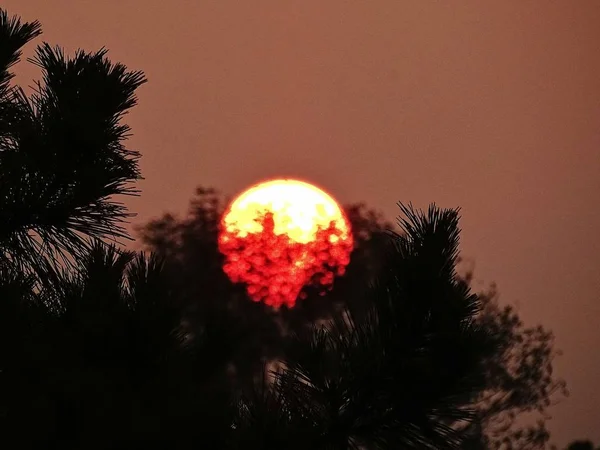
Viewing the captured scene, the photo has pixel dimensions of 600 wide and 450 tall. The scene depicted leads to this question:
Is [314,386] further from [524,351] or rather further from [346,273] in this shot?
[524,351]

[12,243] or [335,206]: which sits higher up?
[335,206]

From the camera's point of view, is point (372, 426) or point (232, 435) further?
point (372, 426)

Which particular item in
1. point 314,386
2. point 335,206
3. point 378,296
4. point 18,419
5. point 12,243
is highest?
point 335,206

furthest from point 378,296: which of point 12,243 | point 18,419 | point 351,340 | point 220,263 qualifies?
point 220,263

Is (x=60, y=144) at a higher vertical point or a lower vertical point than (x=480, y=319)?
lower

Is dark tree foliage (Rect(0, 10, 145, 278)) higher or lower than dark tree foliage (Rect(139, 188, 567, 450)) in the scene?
lower

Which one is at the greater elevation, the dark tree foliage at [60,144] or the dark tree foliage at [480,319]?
the dark tree foliage at [480,319]

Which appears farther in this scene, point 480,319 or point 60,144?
point 480,319

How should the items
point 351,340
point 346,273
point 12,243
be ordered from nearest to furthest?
1. point 351,340
2. point 12,243
3. point 346,273

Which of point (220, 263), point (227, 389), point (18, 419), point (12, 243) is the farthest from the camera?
point (220, 263)

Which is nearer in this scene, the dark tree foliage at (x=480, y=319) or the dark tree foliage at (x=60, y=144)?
the dark tree foliage at (x=60, y=144)

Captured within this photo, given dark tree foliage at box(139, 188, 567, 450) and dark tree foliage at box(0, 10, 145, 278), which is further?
dark tree foliage at box(139, 188, 567, 450)
